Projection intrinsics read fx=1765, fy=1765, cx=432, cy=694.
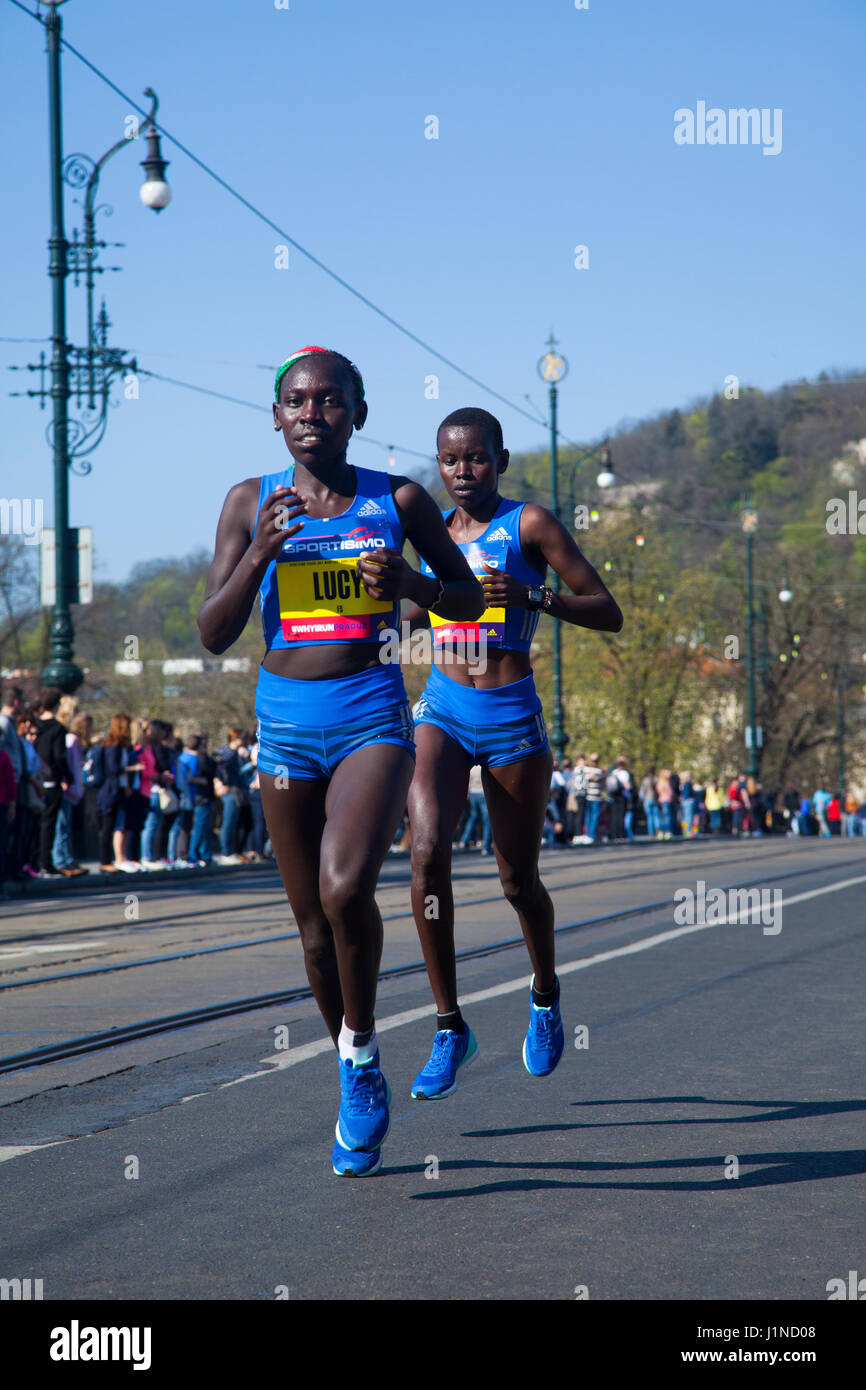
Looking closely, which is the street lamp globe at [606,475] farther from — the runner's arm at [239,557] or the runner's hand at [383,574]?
the runner's hand at [383,574]

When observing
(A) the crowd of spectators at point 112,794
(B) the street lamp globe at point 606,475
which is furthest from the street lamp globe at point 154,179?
(B) the street lamp globe at point 606,475

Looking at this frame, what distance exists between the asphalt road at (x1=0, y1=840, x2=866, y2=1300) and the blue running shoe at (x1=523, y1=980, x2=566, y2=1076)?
10cm

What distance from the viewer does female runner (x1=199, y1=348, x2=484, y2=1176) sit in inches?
181

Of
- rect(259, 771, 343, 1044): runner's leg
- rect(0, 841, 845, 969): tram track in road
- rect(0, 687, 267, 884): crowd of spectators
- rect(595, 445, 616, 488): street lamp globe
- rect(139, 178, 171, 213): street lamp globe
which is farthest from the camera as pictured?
rect(595, 445, 616, 488): street lamp globe

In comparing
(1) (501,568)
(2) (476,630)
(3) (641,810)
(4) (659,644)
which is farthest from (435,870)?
(4) (659,644)

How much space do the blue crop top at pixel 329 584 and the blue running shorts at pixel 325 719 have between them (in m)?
Answer: 0.12

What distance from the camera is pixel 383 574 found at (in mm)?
4566

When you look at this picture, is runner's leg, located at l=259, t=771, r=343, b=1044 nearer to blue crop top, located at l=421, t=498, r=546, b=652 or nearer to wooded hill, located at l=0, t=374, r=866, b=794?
blue crop top, located at l=421, t=498, r=546, b=652

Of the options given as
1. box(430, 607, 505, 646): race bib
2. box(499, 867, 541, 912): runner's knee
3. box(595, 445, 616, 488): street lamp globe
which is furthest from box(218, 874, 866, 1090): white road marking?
box(595, 445, 616, 488): street lamp globe

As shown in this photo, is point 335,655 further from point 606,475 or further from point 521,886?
point 606,475

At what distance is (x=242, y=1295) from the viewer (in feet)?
11.8
